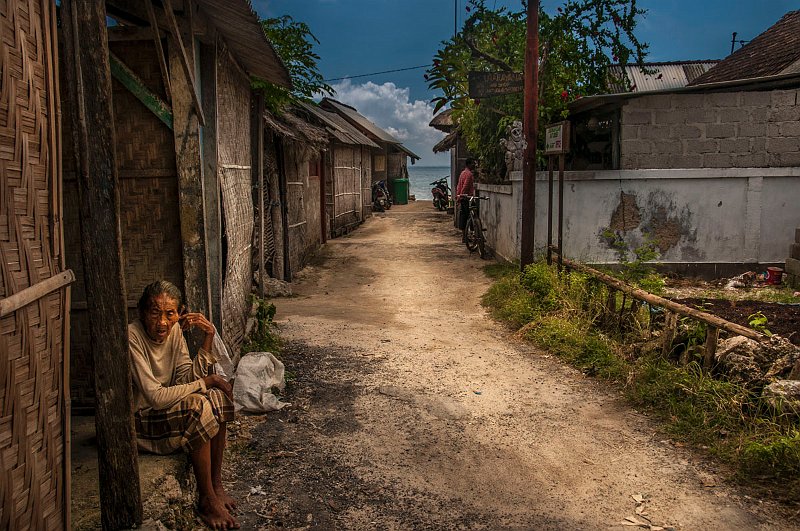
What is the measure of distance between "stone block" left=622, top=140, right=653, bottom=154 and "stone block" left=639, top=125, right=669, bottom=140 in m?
0.09

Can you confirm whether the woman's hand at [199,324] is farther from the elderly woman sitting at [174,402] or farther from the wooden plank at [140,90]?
the wooden plank at [140,90]

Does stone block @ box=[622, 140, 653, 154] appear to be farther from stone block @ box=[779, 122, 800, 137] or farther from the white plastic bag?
the white plastic bag

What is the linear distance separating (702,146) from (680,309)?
531 cm

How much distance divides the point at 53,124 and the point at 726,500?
381 centimetres

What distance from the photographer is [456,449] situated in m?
4.23

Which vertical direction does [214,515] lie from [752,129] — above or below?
below

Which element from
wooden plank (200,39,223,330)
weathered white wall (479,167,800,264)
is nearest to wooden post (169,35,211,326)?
wooden plank (200,39,223,330)

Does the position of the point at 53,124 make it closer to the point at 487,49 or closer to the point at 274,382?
the point at 274,382

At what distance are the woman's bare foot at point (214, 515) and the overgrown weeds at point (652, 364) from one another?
2977 millimetres

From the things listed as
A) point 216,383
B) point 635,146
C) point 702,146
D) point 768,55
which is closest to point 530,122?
point 635,146

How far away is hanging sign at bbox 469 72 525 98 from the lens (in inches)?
337

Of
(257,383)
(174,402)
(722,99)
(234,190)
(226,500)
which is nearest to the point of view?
(174,402)

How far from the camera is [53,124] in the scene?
2.21 m

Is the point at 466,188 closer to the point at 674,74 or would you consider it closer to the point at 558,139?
the point at 558,139
